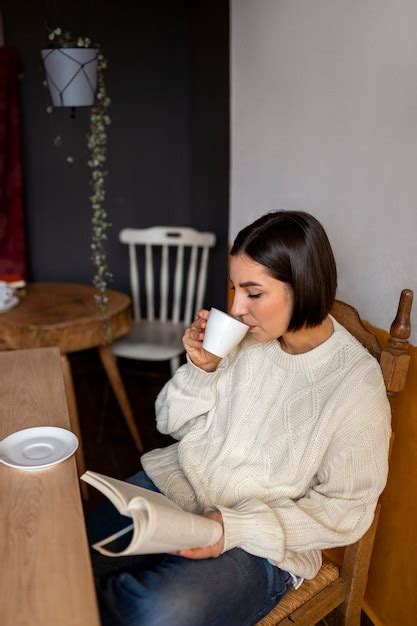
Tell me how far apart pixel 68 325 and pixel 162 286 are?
874 mm

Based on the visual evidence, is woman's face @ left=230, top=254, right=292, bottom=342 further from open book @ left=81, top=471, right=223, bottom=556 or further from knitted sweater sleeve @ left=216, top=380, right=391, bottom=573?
open book @ left=81, top=471, right=223, bottom=556

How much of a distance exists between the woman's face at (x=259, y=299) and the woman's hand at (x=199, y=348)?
157 mm

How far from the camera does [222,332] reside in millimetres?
1229

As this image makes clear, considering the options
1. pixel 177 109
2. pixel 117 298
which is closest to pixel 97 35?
pixel 177 109

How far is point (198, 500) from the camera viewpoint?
130 cm

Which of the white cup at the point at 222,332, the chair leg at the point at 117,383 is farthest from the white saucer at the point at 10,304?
the white cup at the point at 222,332

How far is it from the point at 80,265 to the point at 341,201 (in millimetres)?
2052

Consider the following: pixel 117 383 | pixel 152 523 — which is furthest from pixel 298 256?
pixel 117 383

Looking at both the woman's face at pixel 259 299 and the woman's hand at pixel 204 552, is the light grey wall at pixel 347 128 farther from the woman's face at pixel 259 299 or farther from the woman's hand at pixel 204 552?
the woman's hand at pixel 204 552

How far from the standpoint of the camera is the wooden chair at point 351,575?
4.00 feet

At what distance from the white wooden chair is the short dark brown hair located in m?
1.46

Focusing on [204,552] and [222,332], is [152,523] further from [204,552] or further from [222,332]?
[222,332]

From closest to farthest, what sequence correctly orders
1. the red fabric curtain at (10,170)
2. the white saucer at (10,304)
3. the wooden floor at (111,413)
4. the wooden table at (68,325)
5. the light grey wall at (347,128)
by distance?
the light grey wall at (347,128), the wooden table at (68,325), the white saucer at (10,304), the wooden floor at (111,413), the red fabric curtain at (10,170)

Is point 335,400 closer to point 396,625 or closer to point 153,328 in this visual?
point 396,625
